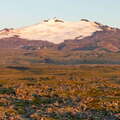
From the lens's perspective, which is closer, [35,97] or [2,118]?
[2,118]

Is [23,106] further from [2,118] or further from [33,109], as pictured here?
[2,118]

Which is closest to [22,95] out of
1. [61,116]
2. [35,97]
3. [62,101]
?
[35,97]

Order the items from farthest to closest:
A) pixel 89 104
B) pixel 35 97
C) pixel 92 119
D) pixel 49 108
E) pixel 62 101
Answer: pixel 35 97, pixel 62 101, pixel 89 104, pixel 49 108, pixel 92 119

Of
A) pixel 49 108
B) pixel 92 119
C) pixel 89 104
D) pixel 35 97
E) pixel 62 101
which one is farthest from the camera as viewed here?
pixel 35 97

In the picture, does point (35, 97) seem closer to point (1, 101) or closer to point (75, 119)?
point (1, 101)

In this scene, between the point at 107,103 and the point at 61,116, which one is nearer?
the point at 61,116

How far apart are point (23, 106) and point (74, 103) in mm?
8189

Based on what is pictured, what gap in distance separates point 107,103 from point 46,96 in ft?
48.2

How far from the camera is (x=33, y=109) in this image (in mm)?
54688

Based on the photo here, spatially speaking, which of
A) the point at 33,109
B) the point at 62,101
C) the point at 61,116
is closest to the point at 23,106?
the point at 33,109

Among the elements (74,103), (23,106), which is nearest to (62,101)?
(74,103)

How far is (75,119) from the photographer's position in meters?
45.8

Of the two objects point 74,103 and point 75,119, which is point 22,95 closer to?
point 74,103

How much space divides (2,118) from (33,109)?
9.10 metres
